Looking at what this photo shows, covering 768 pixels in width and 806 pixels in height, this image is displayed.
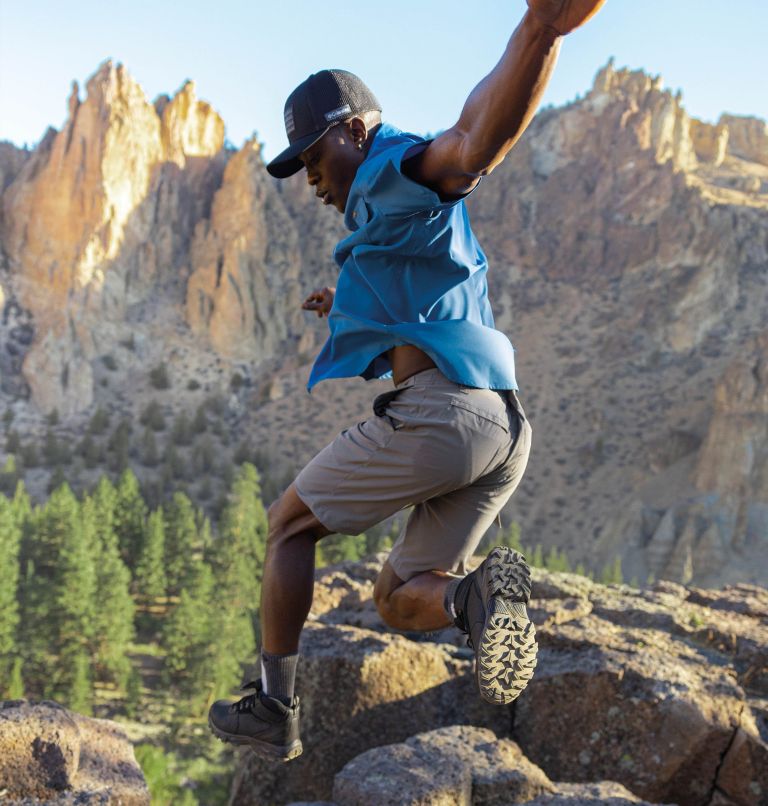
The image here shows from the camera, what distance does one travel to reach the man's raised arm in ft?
7.01

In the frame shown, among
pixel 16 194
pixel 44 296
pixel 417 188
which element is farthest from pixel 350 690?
pixel 16 194

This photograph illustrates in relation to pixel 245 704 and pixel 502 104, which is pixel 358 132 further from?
pixel 245 704

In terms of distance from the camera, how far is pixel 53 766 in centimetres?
396

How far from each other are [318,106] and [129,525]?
34.7m

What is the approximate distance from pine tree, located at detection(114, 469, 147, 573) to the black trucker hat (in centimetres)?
3301

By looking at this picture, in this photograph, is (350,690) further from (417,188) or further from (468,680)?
(417,188)

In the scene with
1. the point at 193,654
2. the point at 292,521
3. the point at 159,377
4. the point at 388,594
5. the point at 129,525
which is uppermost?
the point at 159,377

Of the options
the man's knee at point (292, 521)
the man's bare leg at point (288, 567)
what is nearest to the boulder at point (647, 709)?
the man's bare leg at point (288, 567)

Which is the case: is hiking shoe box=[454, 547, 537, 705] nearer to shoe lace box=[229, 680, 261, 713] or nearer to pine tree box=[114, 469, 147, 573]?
shoe lace box=[229, 680, 261, 713]

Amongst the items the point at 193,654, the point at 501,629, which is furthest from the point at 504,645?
the point at 193,654

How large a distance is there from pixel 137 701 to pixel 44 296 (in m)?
37.1

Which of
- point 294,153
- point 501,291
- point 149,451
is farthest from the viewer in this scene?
point 501,291

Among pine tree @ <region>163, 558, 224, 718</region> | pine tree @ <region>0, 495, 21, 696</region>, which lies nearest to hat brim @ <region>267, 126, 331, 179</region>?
pine tree @ <region>163, 558, 224, 718</region>

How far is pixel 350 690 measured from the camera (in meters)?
5.35
